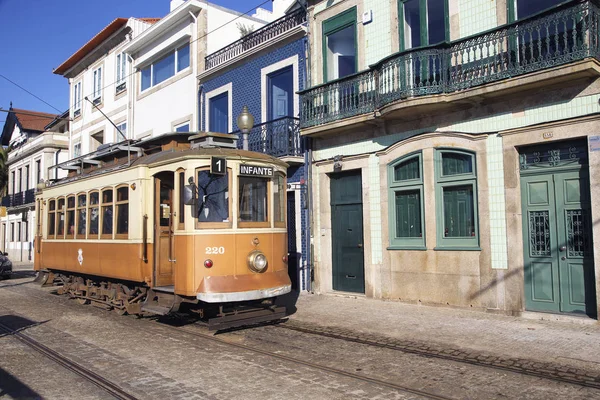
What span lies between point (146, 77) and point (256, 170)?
15.9 metres

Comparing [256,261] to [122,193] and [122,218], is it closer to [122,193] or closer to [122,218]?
[122,218]

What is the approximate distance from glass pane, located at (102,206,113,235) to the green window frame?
613 cm

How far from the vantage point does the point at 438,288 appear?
1101 centimetres

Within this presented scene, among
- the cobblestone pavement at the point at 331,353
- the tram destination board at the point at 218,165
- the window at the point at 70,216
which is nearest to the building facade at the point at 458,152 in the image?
the cobblestone pavement at the point at 331,353

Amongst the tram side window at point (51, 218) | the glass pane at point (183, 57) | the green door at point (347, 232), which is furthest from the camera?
the glass pane at point (183, 57)

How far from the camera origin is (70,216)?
12.8 metres

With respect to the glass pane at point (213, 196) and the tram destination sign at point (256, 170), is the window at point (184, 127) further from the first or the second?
the glass pane at point (213, 196)

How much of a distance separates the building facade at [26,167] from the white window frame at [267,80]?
1904 centimetres

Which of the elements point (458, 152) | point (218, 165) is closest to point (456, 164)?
point (458, 152)

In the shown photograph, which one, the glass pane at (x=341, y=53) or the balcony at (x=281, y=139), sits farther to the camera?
the balcony at (x=281, y=139)

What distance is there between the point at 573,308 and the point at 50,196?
12678 mm

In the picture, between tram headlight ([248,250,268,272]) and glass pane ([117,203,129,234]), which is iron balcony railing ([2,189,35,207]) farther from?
tram headlight ([248,250,268,272])

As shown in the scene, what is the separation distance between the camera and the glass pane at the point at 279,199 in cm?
952

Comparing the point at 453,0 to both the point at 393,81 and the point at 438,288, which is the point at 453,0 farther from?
the point at 438,288
